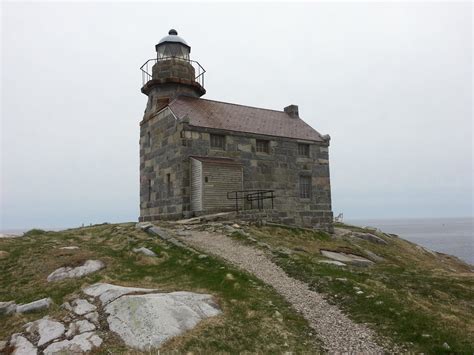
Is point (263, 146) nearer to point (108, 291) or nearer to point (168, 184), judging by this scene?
point (168, 184)

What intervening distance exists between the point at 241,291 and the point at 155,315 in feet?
9.60

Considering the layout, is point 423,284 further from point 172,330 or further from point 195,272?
point 172,330

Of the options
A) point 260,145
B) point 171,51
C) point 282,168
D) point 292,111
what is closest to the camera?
point 260,145

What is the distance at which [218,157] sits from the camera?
25719mm

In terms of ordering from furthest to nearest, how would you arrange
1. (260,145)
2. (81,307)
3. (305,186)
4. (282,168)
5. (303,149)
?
(303,149)
(305,186)
(282,168)
(260,145)
(81,307)

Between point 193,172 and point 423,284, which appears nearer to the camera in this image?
point 423,284

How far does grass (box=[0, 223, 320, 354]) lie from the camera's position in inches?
340

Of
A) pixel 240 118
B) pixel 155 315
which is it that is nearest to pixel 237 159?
pixel 240 118

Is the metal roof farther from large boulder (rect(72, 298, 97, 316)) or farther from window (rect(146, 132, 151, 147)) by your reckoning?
large boulder (rect(72, 298, 97, 316))

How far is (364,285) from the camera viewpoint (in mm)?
12125

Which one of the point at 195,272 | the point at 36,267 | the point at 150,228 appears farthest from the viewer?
the point at 150,228

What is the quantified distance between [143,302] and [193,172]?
14.9 meters

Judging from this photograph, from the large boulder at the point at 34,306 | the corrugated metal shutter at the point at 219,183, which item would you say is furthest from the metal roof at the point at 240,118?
the large boulder at the point at 34,306

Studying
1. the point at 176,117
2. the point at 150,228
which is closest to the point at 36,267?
the point at 150,228
